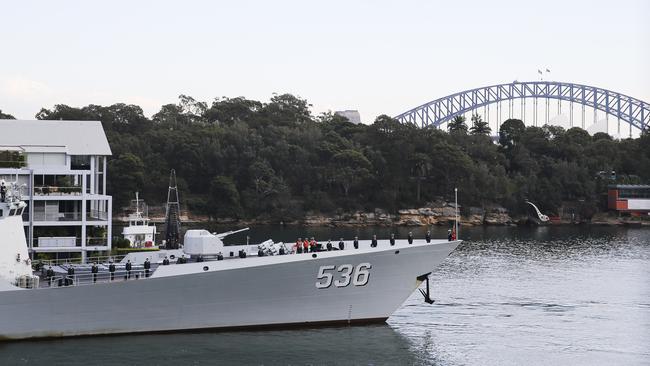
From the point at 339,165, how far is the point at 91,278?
77.7 metres

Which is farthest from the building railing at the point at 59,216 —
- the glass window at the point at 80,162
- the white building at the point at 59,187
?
the glass window at the point at 80,162

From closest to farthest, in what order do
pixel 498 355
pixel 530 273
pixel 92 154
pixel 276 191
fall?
pixel 498 355, pixel 92 154, pixel 530 273, pixel 276 191

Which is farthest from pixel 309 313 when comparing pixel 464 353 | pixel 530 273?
pixel 530 273

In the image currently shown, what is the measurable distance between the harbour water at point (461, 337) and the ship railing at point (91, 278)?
2.16 m

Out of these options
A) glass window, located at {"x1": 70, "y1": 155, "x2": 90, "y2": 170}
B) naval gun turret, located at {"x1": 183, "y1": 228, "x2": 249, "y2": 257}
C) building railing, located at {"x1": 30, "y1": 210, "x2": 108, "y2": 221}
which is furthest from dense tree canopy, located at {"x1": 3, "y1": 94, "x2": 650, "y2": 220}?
naval gun turret, located at {"x1": 183, "y1": 228, "x2": 249, "y2": 257}

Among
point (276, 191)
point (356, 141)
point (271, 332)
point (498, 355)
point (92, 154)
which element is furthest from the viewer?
point (356, 141)

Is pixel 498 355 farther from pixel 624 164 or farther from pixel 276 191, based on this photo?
pixel 624 164

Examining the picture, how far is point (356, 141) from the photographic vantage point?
11725cm

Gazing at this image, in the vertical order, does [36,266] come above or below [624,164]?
below

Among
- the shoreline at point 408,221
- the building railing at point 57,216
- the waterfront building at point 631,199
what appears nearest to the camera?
the building railing at point 57,216

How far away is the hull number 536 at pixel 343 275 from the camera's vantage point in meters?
33.5

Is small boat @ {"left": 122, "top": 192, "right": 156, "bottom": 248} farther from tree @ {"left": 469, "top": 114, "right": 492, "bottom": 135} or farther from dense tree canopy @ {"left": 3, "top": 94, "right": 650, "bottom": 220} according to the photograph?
tree @ {"left": 469, "top": 114, "right": 492, "bottom": 135}

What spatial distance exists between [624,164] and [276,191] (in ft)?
174

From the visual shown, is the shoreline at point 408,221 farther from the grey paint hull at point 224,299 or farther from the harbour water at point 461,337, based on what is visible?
the grey paint hull at point 224,299
